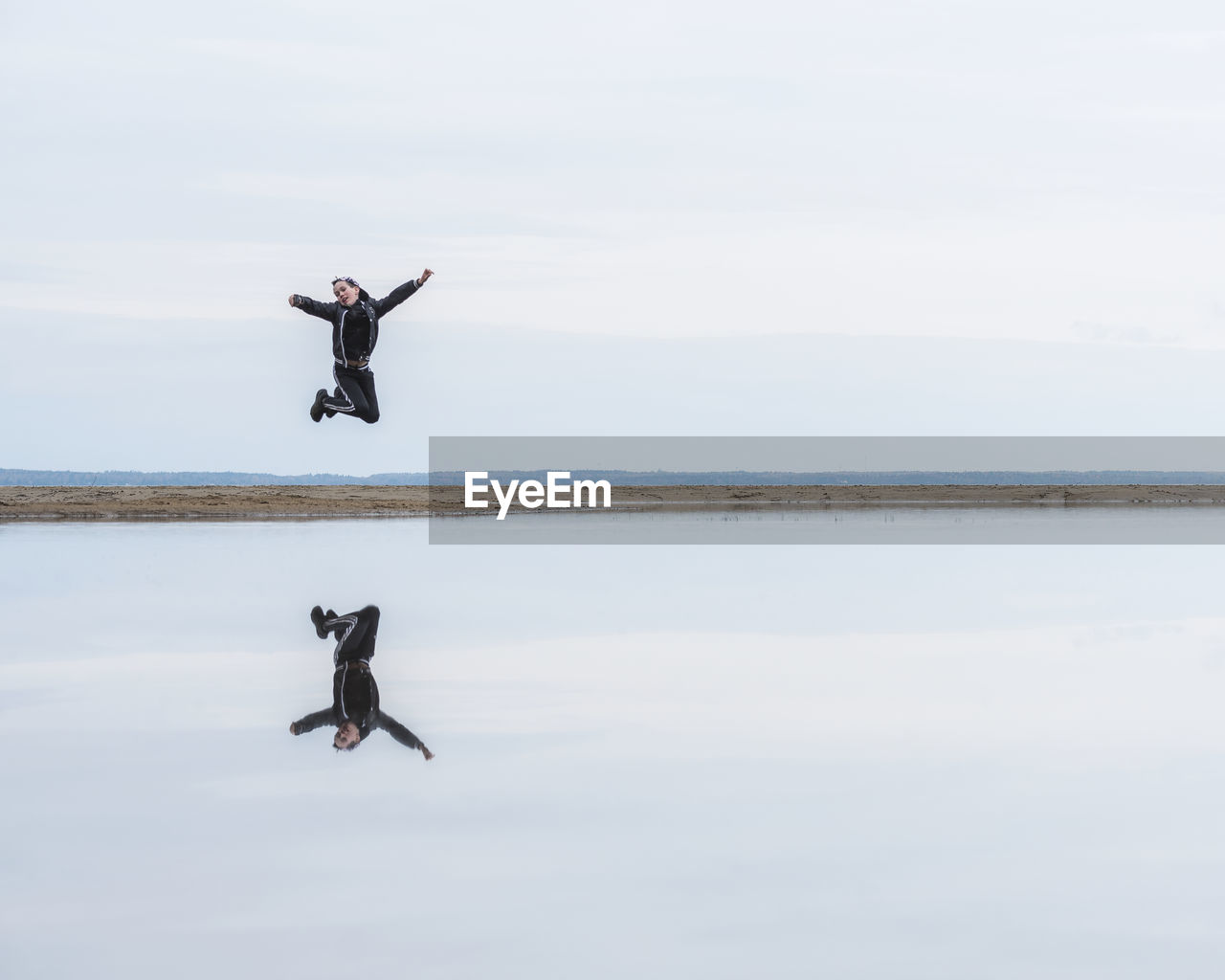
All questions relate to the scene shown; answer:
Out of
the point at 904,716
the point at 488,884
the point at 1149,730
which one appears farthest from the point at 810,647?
the point at 488,884

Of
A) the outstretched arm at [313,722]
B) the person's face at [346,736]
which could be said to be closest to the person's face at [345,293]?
the outstretched arm at [313,722]

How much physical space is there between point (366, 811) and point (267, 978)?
2216 millimetres

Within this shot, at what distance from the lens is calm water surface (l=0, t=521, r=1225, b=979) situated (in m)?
6.05

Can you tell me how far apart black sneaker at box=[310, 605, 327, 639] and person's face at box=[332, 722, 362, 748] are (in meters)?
4.30

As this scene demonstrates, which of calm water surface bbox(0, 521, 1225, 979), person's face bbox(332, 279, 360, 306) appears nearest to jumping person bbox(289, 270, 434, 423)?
person's face bbox(332, 279, 360, 306)

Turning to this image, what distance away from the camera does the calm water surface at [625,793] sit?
19.8 ft

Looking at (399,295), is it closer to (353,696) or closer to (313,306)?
(313,306)

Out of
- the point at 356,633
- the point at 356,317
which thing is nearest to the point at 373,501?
the point at 356,317

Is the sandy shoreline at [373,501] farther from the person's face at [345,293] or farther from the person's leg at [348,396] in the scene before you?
the person's face at [345,293]

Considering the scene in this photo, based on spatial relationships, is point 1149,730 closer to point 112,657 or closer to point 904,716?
point 904,716

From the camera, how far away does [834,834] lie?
24.5 feet

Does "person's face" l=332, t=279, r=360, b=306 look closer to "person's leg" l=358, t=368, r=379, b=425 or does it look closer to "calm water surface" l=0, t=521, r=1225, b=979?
"person's leg" l=358, t=368, r=379, b=425

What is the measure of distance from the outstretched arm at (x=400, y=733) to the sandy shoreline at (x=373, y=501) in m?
33.3

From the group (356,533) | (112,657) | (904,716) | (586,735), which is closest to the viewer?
(586,735)
